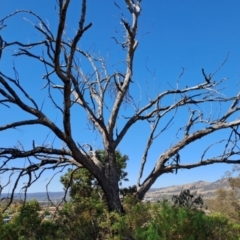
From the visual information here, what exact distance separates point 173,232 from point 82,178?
11362mm

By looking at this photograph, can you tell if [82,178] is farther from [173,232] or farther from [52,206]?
[173,232]

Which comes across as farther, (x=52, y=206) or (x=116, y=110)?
(x=116, y=110)

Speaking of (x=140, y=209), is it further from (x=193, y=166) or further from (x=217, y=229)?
(x=193, y=166)

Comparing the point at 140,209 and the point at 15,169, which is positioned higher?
the point at 15,169

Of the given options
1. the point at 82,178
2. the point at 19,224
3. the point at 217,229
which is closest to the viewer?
the point at 217,229

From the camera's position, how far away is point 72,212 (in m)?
6.33

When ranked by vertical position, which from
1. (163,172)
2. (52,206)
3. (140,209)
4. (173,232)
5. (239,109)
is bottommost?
(173,232)

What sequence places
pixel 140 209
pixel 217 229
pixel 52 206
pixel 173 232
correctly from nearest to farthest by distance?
pixel 173 232, pixel 217 229, pixel 140 209, pixel 52 206

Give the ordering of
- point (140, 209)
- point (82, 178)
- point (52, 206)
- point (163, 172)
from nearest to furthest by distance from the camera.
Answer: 1. point (140, 209)
2. point (52, 206)
3. point (163, 172)
4. point (82, 178)

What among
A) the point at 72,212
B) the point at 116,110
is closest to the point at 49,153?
the point at 72,212

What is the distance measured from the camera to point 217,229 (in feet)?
14.2

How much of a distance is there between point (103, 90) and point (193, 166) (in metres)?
2.75

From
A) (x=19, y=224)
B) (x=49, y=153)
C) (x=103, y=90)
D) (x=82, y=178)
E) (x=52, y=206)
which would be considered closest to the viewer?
(x=19, y=224)

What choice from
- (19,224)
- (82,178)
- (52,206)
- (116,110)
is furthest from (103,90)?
(82,178)
